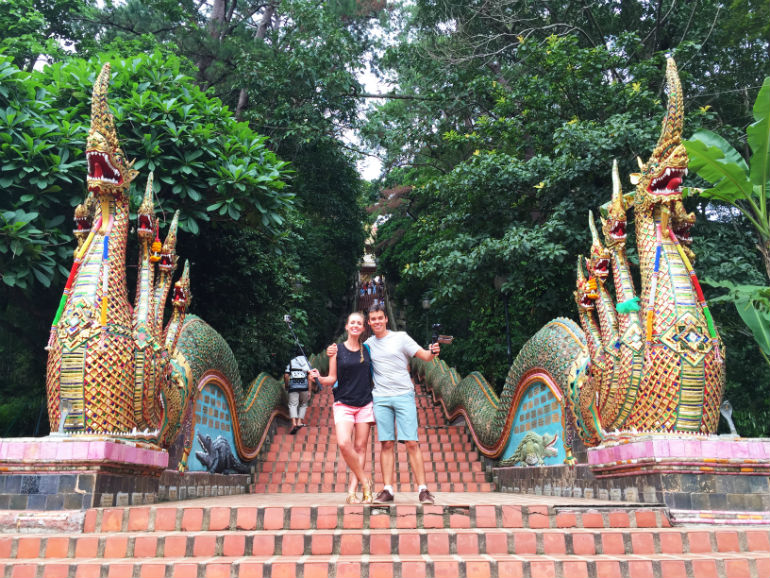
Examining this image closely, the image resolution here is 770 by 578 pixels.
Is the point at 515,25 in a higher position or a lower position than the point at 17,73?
higher

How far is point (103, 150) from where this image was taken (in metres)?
4.57

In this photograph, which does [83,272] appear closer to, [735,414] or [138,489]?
[138,489]

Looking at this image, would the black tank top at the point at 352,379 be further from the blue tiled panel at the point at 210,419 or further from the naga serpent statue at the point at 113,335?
the blue tiled panel at the point at 210,419

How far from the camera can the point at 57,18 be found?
1038 centimetres

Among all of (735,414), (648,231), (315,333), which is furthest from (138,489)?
(315,333)

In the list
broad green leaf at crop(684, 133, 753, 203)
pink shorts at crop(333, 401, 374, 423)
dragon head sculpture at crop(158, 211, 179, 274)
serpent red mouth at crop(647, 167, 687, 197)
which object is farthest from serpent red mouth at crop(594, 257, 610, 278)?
dragon head sculpture at crop(158, 211, 179, 274)

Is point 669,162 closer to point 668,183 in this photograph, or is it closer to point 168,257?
point 668,183

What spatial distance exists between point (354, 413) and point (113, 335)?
208 centimetres

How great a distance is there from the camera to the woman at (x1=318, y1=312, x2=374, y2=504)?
3.95m

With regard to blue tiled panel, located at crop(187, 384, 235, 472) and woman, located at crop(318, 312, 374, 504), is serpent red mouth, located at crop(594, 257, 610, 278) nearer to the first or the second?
woman, located at crop(318, 312, 374, 504)

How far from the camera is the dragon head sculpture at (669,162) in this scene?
457cm

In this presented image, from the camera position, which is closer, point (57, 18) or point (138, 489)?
point (138, 489)

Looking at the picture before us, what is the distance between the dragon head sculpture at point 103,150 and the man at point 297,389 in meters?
4.47

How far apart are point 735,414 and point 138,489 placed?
351 inches
